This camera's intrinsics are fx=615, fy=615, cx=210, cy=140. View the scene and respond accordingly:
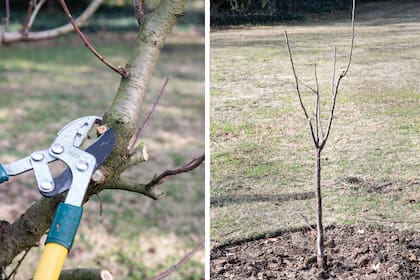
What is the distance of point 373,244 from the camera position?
4.62 ft

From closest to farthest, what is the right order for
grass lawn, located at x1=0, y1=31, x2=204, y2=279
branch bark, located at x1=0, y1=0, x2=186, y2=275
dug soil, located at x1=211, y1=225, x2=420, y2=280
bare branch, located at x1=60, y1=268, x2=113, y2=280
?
branch bark, located at x1=0, y1=0, x2=186, y2=275, bare branch, located at x1=60, y1=268, x2=113, y2=280, dug soil, located at x1=211, y1=225, x2=420, y2=280, grass lawn, located at x1=0, y1=31, x2=204, y2=279

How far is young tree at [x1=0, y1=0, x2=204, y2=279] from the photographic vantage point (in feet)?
3.60

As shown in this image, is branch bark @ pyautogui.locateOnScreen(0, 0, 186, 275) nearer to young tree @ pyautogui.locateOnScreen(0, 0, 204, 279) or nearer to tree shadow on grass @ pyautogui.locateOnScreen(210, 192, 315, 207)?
young tree @ pyautogui.locateOnScreen(0, 0, 204, 279)

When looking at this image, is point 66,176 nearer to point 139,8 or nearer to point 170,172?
point 170,172

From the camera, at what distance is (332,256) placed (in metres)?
1.42

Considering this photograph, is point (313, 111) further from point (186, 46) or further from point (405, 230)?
point (186, 46)

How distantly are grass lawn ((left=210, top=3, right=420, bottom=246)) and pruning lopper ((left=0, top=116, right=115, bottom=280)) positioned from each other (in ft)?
1.23

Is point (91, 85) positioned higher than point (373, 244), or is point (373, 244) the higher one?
point (373, 244)

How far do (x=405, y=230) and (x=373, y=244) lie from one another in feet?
0.26

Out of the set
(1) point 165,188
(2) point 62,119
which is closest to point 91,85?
(2) point 62,119

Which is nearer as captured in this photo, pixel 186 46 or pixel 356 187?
pixel 356 187

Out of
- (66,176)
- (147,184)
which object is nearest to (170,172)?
(147,184)

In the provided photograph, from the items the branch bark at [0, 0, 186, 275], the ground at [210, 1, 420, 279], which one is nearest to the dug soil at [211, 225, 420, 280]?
Answer: the ground at [210, 1, 420, 279]

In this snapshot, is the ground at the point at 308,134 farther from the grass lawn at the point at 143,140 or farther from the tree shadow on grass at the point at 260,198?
the grass lawn at the point at 143,140
